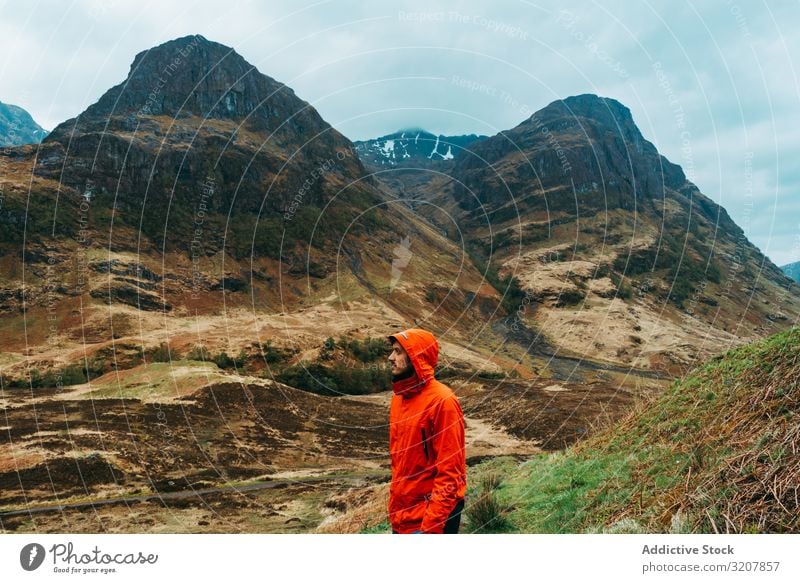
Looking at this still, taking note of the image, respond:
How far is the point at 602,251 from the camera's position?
10319 cm

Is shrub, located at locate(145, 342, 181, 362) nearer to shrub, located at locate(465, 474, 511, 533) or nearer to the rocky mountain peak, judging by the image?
shrub, located at locate(465, 474, 511, 533)

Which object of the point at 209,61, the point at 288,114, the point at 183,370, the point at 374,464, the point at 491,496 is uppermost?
the point at 209,61

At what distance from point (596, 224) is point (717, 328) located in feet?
113

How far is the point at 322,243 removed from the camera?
85.0 m

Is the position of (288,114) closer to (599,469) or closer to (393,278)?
(393,278)

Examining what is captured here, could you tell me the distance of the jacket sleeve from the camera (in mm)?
3842

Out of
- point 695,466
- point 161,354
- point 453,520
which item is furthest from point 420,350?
point 161,354

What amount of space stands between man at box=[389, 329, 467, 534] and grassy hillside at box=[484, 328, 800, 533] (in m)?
1.92

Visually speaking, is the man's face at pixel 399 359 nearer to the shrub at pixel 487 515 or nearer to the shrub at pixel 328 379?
the shrub at pixel 487 515

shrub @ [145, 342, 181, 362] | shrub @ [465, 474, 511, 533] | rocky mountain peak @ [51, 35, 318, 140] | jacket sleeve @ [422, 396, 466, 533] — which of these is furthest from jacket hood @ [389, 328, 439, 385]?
rocky mountain peak @ [51, 35, 318, 140]

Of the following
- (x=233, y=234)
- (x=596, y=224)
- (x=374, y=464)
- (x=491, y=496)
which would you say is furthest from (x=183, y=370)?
(x=596, y=224)

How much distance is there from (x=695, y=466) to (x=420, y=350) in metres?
3.05

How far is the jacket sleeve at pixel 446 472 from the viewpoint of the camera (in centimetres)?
384

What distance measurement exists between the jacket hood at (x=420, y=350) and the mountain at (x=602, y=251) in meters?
58.6
